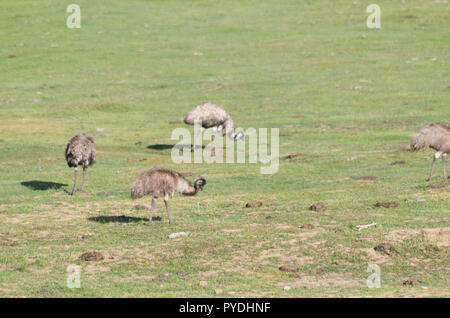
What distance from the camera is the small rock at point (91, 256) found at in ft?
60.3

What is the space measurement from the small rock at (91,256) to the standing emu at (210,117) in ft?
70.1

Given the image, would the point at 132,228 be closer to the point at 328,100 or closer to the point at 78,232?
the point at 78,232

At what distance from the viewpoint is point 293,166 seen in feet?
111

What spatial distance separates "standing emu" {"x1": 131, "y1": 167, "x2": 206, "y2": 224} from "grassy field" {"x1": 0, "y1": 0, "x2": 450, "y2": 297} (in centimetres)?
113

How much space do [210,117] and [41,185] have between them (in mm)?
12583

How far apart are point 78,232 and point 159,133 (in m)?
24.2

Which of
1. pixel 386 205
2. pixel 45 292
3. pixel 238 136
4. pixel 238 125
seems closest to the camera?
pixel 45 292

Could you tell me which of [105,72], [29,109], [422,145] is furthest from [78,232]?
[105,72]

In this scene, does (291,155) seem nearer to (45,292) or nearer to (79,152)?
(79,152)

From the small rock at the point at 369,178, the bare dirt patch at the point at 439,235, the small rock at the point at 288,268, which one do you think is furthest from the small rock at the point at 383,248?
the small rock at the point at 369,178

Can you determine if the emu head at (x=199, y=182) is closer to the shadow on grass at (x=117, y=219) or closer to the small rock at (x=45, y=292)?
the shadow on grass at (x=117, y=219)

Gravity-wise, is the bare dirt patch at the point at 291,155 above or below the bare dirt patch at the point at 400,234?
above

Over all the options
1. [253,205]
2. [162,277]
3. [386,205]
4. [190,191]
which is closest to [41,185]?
[253,205]

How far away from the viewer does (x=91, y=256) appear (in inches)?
725
